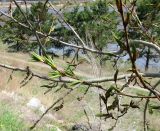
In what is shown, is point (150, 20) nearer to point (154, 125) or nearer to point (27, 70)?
point (27, 70)

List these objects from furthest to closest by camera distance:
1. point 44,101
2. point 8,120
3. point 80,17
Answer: point 80,17 < point 44,101 < point 8,120

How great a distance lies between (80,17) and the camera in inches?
1164

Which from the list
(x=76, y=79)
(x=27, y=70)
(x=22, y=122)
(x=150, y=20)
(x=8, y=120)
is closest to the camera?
(x=76, y=79)

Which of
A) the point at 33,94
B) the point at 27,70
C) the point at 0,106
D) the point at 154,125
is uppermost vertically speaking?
the point at 27,70

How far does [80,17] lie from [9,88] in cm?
1700

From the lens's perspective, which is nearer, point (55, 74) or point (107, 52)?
point (55, 74)

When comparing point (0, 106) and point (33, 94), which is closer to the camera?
point (0, 106)

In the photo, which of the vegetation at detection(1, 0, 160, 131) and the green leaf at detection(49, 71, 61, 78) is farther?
the green leaf at detection(49, 71, 61, 78)

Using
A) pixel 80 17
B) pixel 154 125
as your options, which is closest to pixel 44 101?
pixel 154 125

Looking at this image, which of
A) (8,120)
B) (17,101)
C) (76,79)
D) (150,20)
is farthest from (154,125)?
(76,79)

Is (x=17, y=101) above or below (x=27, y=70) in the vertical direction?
below

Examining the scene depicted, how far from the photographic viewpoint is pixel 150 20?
2.41 metres

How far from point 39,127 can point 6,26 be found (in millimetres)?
6991

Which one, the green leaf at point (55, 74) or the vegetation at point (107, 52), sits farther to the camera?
A: the green leaf at point (55, 74)
